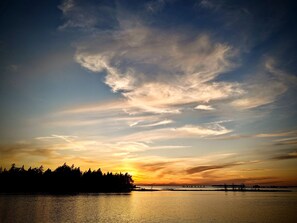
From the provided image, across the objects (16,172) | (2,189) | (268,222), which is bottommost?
(268,222)

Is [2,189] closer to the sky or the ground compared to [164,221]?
closer to the sky

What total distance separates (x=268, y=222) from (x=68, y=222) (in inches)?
1794

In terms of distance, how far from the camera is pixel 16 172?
604 feet

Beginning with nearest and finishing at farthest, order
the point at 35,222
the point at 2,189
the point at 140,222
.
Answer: the point at 35,222, the point at 140,222, the point at 2,189

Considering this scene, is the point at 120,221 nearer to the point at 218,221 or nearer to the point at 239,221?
the point at 218,221

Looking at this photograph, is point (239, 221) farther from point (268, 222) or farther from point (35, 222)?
point (35, 222)

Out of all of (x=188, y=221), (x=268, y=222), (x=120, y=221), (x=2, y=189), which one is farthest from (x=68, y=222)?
(x=2, y=189)

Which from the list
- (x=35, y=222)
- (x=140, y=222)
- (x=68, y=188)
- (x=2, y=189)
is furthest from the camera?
(x=68, y=188)

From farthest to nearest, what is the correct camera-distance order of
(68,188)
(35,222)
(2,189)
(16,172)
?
(68,188) → (16,172) → (2,189) → (35,222)

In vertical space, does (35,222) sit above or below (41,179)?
below

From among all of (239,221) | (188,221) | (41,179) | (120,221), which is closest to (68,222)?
(120,221)

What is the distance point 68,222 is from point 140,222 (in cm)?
1598

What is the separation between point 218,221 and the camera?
6016 centimetres

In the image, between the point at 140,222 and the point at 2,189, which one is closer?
the point at 140,222
